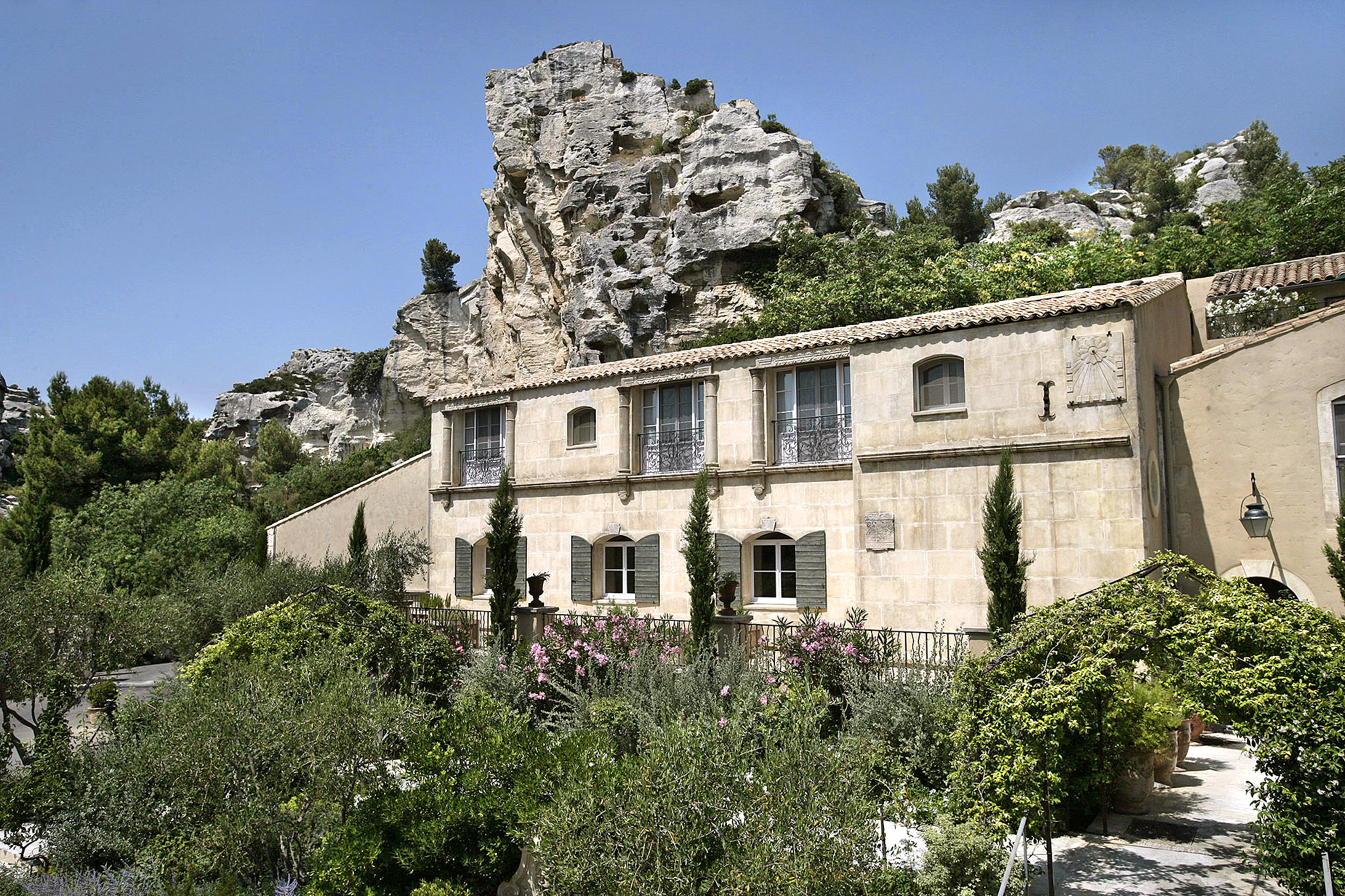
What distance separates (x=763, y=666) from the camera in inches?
488

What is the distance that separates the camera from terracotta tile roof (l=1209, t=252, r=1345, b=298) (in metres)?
19.0

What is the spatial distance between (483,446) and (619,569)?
5441 millimetres

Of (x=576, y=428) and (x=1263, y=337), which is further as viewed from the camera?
(x=576, y=428)

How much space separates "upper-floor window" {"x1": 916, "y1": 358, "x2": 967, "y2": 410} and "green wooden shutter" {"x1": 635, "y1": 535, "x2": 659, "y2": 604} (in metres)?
6.58

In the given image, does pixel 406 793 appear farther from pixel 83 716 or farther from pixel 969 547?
pixel 969 547

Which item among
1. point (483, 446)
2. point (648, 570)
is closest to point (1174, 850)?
point (648, 570)

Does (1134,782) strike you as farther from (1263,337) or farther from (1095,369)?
(1263,337)

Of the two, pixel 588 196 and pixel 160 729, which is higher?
pixel 588 196

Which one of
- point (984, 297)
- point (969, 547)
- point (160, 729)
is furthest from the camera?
point (984, 297)

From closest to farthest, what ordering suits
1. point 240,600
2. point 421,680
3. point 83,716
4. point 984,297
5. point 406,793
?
point 406,793, point 83,716, point 421,680, point 240,600, point 984,297

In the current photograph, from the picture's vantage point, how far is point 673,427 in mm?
18906

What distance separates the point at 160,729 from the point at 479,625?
1040 cm

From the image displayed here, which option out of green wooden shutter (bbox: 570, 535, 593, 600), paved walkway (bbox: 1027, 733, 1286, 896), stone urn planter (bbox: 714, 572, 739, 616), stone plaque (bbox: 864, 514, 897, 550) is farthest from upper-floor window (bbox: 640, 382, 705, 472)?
paved walkway (bbox: 1027, 733, 1286, 896)

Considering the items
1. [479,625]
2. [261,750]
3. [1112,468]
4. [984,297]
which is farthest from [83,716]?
[984,297]
